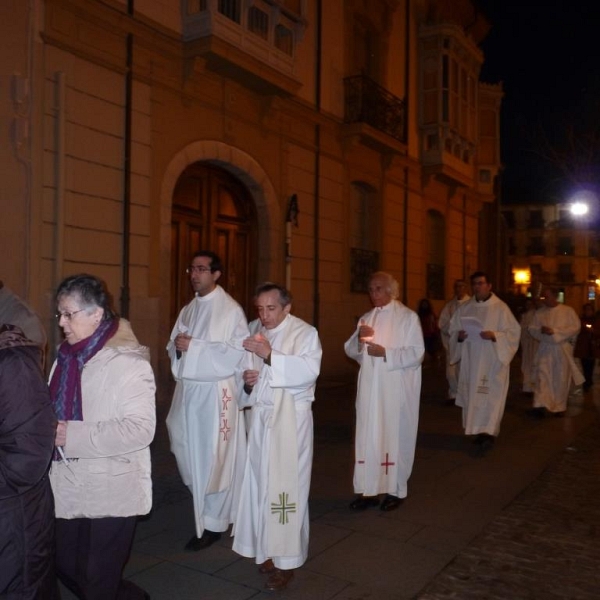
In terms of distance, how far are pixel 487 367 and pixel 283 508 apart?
15.7 feet

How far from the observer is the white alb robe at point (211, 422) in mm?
4715

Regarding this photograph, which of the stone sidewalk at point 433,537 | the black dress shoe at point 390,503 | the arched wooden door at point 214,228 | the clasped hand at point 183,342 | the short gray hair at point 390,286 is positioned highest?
the arched wooden door at point 214,228

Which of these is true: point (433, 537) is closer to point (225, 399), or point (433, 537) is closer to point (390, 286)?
point (225, 399)

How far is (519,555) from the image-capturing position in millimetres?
4621

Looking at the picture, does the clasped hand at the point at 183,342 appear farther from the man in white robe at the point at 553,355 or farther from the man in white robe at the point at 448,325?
the man in white robe at the point at 553,355

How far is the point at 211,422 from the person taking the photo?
477cm

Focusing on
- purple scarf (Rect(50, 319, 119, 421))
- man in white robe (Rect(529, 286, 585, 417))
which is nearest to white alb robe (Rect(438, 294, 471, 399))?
man in white robe (Rect(529, 286, 585, 417))

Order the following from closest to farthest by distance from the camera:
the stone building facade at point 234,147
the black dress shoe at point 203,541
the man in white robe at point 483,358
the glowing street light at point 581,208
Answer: the black dress shoe at point 203,541, the man in white robe at point 483,358, the stone building facade at point 234,147, the glowing street light at point 581,208

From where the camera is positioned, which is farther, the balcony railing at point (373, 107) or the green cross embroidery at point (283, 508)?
the balcony railing at point (373, 107)

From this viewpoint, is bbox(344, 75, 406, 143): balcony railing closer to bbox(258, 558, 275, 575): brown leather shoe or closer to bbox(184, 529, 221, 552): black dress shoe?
bbox(184, 529, 221, 552): black dress shoe

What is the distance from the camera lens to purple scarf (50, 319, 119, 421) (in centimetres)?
288

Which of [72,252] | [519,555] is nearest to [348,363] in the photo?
[72,252]

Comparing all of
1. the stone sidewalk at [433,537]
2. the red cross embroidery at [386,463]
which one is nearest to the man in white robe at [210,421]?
the stone sidewalk at [433,537]

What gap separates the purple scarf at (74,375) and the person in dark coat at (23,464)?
0.30 m
